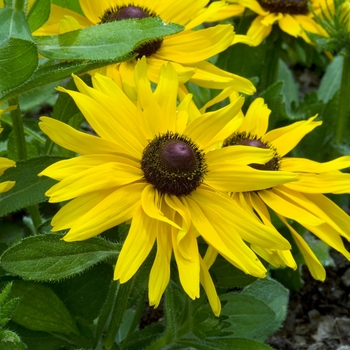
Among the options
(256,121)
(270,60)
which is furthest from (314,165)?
(270,60)

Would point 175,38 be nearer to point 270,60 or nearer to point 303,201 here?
point 303,201

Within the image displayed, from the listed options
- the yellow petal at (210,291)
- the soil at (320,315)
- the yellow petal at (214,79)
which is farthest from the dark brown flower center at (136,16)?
the soil at (320,315)

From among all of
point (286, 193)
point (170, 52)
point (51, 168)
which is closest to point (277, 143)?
point (286, 193)

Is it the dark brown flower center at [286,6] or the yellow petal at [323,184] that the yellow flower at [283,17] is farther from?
the yellow petal at [323,184]

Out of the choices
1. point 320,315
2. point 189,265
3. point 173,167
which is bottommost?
point 320,315

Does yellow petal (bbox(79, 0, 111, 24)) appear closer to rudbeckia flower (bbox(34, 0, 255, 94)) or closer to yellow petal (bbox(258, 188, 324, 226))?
rudbeckia flower (bbox(34, 0, 255, 94))

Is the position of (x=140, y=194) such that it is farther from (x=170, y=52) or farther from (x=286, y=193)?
(x=170, y=52)
